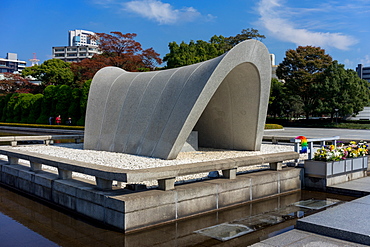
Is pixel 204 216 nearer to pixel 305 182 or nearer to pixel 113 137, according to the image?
pixel 305 182

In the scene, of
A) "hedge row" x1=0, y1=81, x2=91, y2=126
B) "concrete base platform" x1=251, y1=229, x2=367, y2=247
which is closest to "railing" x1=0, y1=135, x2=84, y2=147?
"concrete base platform" x1=251, y1=229, x2=367, y2=247

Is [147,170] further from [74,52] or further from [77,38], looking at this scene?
[77,38]

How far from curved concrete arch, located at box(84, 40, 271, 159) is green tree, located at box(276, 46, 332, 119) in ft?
119

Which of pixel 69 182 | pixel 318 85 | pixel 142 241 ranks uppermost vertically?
pixel 318 85

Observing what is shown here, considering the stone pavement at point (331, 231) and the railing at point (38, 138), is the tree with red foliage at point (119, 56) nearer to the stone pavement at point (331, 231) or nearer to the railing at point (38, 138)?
the railing at point (38, 138)

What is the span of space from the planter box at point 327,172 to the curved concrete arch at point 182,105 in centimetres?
341

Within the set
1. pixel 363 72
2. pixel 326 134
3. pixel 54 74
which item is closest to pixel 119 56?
pixel 54 74

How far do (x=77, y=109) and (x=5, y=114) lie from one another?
15.9 metres

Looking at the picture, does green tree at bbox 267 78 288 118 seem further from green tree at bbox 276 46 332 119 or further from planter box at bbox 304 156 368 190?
planter box at bbox 304 156 368 190

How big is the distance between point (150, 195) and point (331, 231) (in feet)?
9.67

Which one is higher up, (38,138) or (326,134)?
(38,138)

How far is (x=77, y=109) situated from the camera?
40.8 m

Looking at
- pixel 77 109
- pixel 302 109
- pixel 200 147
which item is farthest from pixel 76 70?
pixel 200 147

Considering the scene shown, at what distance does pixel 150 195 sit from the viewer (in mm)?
6199
